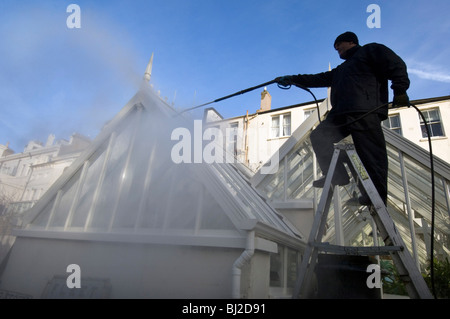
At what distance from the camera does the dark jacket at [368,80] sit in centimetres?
249

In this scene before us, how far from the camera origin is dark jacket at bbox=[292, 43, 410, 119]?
2.49 meters

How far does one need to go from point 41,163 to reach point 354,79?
30338 millimetres

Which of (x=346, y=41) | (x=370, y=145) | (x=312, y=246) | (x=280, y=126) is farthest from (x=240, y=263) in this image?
(x=280, y=126)

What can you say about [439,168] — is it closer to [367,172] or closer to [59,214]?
[367,172]

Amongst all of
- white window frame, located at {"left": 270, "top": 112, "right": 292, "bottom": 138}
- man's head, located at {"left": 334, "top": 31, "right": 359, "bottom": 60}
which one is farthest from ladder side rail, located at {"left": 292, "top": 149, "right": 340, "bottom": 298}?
white window frame, located at {"left": 270, "top": 112, "right": 292, "bottom": 138}

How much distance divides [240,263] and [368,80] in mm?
2375

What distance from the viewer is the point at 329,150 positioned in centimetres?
290

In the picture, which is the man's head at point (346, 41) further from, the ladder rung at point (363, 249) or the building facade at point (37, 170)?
the building facade at point (37, 170)

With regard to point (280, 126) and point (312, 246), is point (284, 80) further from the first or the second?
point (280, 126)

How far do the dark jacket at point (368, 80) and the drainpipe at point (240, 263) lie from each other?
1685 mm

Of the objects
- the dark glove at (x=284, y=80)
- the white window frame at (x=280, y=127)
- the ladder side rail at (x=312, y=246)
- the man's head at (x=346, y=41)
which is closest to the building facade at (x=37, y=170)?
the white window frame at (x=280, y=127)

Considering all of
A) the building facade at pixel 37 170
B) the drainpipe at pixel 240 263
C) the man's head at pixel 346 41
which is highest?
the building facade at pixel 37 170

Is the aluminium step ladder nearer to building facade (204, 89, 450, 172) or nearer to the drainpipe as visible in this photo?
the drainpipe

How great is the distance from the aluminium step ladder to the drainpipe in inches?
27.4
